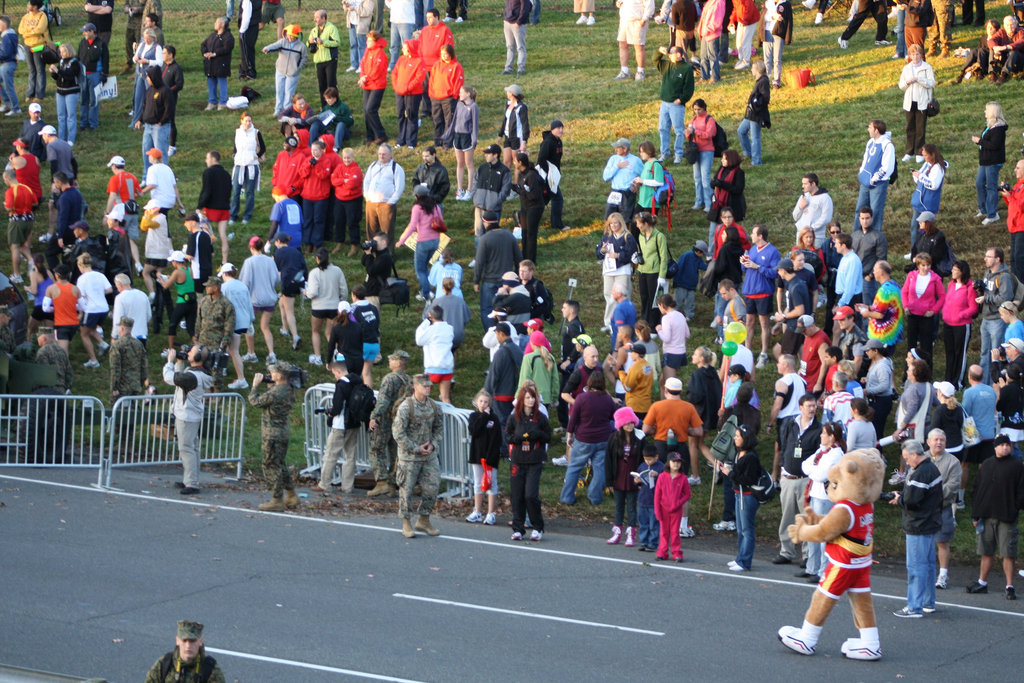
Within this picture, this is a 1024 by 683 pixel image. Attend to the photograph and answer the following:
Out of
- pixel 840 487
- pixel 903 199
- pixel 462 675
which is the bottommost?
pixel 462 675

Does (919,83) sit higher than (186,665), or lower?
higher

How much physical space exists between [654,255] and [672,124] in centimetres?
668

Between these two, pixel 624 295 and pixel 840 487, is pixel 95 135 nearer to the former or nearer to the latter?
pixel 624 295

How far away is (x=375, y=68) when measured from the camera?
87.3 feet

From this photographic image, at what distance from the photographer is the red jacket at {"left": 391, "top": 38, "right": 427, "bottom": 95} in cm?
2636

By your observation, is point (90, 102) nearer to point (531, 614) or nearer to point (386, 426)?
point (386, 426)

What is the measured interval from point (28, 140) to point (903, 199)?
15.7 m

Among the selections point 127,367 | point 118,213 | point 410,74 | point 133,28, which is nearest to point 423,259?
point 118,213

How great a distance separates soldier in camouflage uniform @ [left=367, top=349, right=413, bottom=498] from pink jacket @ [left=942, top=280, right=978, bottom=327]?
711 cm

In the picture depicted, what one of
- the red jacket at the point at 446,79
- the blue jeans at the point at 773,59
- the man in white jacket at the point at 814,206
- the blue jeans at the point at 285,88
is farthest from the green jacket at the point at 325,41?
the man in white jacket at the point at 814,206

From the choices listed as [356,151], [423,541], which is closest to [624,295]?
[423,541]

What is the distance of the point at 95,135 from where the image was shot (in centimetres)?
2952

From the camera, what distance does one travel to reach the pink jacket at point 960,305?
→ 17.5 m

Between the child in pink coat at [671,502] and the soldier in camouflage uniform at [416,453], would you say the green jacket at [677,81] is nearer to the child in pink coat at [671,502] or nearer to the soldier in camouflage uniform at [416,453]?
the soldier in camouflage uniform at [416,453]
